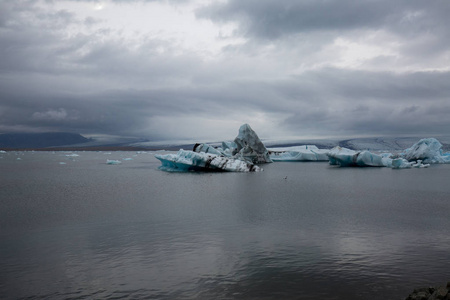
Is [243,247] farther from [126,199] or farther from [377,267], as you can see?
[126,199]

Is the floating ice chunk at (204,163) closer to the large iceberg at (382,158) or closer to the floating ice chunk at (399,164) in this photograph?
the large iceberg at (382,158)

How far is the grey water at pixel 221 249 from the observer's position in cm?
517

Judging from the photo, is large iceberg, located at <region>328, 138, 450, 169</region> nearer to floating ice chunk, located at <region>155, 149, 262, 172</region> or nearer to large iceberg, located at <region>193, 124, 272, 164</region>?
large iceberg, located at <region>193, 124, 272, 164</region>

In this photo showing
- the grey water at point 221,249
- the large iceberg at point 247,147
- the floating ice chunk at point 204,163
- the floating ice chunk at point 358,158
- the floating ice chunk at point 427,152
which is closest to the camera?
the grey water at point 221,249

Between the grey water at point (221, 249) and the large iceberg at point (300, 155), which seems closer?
the grey water at point (221, 249)

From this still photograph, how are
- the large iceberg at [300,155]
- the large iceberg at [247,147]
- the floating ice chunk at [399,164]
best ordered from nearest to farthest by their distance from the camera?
the floating ice chunk at [399,164]
the large iceberg at [247,147]
the large iceberg at [300,155]

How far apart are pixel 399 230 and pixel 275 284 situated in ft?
16.8

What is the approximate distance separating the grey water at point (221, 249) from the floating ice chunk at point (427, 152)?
28833 mm

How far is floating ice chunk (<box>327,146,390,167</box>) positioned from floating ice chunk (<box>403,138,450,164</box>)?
21.5 ft

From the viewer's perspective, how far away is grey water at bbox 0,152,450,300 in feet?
17.0

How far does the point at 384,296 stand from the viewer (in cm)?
483

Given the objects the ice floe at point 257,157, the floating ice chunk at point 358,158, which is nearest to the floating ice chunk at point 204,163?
the ice floe at point 257,157

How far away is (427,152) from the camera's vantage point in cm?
3925

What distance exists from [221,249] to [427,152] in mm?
39942
